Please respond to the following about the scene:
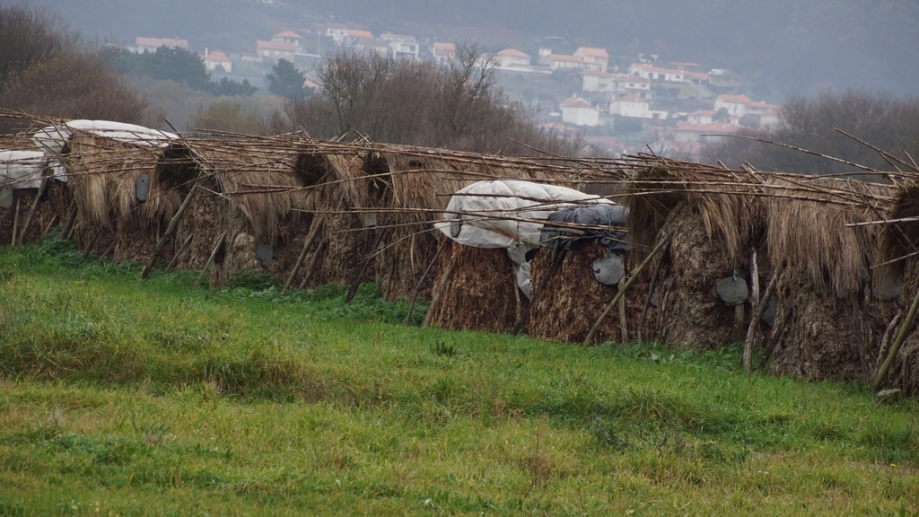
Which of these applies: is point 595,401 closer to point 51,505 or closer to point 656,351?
point 656,351

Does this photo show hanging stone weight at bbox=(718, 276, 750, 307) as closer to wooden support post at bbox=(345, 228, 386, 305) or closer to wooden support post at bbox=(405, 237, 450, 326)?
wooden support post at bbox=(405, 237, 450, 326)

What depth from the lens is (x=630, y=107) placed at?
175750 mm

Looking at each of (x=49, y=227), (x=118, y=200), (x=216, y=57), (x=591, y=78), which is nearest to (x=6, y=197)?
(x=49, y=227)

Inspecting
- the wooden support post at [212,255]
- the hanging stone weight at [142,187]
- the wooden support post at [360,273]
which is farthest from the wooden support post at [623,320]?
the hanging stone weight at [142,187]

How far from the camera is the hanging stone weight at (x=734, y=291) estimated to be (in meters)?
11.5

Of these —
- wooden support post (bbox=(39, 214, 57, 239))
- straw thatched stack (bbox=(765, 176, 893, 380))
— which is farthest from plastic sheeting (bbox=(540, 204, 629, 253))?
wooden support post (bbox=(39, 214, 57, 239))

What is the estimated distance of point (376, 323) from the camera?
13.1 metres

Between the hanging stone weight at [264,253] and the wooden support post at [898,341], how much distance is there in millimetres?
10123

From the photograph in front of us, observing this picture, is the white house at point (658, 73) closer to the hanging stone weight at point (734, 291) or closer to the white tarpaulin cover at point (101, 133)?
the white tarpaulin cover at point (101, 133)

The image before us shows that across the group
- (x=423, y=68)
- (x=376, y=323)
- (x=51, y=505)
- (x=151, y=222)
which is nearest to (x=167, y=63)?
(x=423, y=68)

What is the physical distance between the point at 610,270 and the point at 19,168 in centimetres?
1336

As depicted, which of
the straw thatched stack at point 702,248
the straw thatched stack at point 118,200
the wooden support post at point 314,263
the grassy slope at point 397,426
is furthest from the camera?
the straw thatched stack at point 118,200

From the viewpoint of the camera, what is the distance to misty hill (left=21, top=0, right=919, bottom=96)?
166 meters

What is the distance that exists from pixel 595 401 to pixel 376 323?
5082 millimetres
